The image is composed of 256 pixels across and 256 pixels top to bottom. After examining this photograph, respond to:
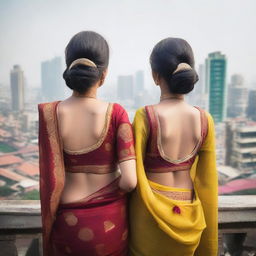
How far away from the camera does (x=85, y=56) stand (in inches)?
42.6

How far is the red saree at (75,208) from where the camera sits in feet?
3.64

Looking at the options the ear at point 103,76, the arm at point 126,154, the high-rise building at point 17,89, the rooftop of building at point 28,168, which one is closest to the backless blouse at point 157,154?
the arm at point 126,154

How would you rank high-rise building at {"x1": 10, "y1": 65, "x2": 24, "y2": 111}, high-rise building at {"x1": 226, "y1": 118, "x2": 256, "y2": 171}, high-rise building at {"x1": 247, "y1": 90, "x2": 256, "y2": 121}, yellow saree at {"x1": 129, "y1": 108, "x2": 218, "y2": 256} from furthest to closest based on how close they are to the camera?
1. high-rise building at {"x1": 247, "y1": 90, "x2": 256, "y2": 121}
2. high-rise building at {"x1": 226, "y1": 118, "x2": 256, "y2": 171}
3. high-rise building at {"x1": 10, "y1": 65, "x2": 24, "y2": 111}
4. yellow saree at {"x1": 129, "y1": 108, "x2": 218, "y2": 256}

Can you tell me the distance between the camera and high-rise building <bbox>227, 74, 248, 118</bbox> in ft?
128

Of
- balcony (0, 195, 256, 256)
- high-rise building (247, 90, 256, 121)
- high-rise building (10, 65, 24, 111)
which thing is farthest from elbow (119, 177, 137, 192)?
high-rise building (247, 90, 256, 121)

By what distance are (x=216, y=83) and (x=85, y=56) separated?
118 ft

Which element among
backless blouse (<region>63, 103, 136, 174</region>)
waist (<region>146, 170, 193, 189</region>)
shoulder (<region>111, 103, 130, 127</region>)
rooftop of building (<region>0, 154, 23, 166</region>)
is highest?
shoulder (<region>111, 103, 130, 127</region>)

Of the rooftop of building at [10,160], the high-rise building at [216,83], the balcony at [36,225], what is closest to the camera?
the balcony at [36,225]

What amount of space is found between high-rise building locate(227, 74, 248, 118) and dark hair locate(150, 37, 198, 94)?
1574 inches

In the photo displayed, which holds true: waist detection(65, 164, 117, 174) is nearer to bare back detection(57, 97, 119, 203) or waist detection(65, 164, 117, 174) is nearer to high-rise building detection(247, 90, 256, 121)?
bare back detection(57, 97, 119, 203)

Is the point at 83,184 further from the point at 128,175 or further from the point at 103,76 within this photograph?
the point at 103,76

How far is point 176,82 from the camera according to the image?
1.14 meters

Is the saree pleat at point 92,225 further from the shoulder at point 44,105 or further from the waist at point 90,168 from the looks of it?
the shoulder at point 44,105

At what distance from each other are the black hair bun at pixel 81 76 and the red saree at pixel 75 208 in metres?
0.14
